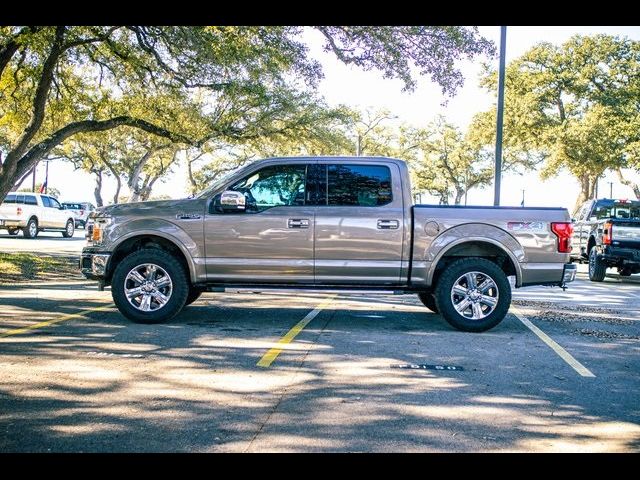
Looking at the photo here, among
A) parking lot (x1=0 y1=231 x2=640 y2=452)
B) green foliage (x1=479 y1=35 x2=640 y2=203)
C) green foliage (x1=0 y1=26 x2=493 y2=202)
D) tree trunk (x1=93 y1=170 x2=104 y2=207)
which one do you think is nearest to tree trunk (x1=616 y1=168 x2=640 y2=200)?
green foliage (x1=479 y1=35 x2=640 y2=203)

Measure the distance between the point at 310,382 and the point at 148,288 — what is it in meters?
3.37

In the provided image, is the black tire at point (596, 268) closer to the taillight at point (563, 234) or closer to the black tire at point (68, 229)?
the taillight at point (563, 234)

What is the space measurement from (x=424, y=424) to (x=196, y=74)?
13.4m

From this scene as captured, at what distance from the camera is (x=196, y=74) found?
16.1 meters

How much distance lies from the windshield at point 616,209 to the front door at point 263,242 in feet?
39.4

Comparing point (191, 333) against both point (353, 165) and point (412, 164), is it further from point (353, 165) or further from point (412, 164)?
point (412, 164)

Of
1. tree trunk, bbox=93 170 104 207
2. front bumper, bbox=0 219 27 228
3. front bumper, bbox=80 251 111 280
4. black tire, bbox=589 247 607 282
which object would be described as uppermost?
tree trunk, bbox=93 170 104 207

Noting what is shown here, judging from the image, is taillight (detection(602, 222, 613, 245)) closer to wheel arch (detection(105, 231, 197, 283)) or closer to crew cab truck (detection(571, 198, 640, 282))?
crew cab truck (detection(571, 198, 640, 282))

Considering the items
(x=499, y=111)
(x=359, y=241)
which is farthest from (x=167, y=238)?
(x=499, y=111)

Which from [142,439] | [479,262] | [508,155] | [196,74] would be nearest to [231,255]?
[479,262]

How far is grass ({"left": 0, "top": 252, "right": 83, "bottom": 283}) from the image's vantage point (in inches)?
531

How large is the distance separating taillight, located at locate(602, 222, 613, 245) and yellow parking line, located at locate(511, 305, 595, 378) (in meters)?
6.33

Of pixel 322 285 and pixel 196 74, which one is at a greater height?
pixel 196 74
